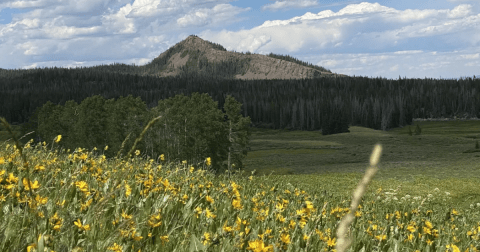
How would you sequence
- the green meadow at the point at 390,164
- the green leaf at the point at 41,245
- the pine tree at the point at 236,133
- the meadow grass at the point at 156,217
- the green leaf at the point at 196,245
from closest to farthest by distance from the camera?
the green leaf at the point at 41,245, the meadow grass at the point at 156,217, the green leaf at the point at 196,245, the green meadow at the point at 390,164, the pine tree at the point at 236,133

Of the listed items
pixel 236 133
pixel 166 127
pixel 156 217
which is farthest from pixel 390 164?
pixel 156 217

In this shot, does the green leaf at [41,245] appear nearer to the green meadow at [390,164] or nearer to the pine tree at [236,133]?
the green meadow at [390,164]

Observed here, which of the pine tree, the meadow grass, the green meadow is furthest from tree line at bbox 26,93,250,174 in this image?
the meadow grass

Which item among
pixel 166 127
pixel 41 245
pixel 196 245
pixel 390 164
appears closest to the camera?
pixel 41 245

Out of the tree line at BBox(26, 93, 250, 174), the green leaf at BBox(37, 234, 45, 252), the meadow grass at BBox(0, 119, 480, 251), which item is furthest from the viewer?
the tree line at BBox(26, 93, 250, 174)

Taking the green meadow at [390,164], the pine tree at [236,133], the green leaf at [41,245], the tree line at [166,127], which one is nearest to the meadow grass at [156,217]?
the green leaf at [41,245]

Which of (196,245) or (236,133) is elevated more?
(196,245)

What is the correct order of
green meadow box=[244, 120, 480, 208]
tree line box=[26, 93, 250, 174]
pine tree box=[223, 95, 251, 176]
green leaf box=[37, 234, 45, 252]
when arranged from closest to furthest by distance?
green leaf box=[37, 234, 45, 252] → green meadow box=[244, 120, 480, 208] → tree line box=[26, 93, 250, 174] → pine tree box=[223, 95, 251, 176]

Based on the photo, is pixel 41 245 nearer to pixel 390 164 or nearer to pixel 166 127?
pixel 390 164

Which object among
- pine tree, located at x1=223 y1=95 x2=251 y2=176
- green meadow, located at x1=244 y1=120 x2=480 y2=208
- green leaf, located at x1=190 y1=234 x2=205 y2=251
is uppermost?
green leaf, located at x1=190 y1=234 x2=205 y2=251

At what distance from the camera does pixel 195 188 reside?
5.46 m

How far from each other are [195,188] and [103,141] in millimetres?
62221

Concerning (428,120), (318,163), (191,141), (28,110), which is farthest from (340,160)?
(28,110)

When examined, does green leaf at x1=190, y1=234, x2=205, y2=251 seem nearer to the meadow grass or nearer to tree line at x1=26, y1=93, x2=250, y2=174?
the meadow grass
